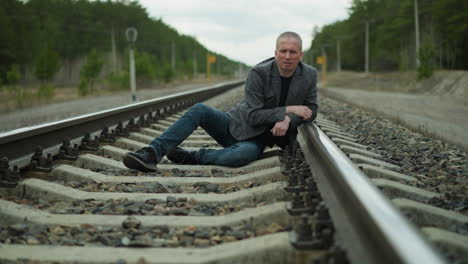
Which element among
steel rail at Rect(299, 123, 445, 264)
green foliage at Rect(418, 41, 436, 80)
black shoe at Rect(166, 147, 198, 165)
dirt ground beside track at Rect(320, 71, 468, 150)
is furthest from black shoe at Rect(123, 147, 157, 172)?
green foliage at Rect(418, 41, 436, 80)

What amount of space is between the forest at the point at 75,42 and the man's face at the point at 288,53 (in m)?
21.7

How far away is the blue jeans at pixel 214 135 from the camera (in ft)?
13.6

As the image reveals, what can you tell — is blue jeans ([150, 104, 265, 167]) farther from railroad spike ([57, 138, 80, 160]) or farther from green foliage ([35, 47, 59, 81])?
green foliage ([35, 47, 59, 81])

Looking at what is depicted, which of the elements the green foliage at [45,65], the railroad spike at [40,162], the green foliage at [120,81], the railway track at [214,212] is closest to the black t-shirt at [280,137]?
the railway track at [214,212]

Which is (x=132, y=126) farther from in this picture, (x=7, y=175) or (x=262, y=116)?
(x=7, y=175)

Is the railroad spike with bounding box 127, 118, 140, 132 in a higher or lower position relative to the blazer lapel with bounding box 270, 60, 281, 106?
lower

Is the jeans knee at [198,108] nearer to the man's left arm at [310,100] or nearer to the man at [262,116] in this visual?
the man at [262,116]

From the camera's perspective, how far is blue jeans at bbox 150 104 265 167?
4.15 m

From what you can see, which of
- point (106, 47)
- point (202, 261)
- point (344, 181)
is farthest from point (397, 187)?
point (106, 47)

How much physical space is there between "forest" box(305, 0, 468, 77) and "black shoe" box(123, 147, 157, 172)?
26.9 m

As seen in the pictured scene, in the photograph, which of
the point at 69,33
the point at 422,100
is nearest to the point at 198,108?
the point at 422,100

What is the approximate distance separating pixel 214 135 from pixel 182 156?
0.49m

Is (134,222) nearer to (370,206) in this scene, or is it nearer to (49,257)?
(49,257)

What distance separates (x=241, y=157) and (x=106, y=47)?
60437mm
